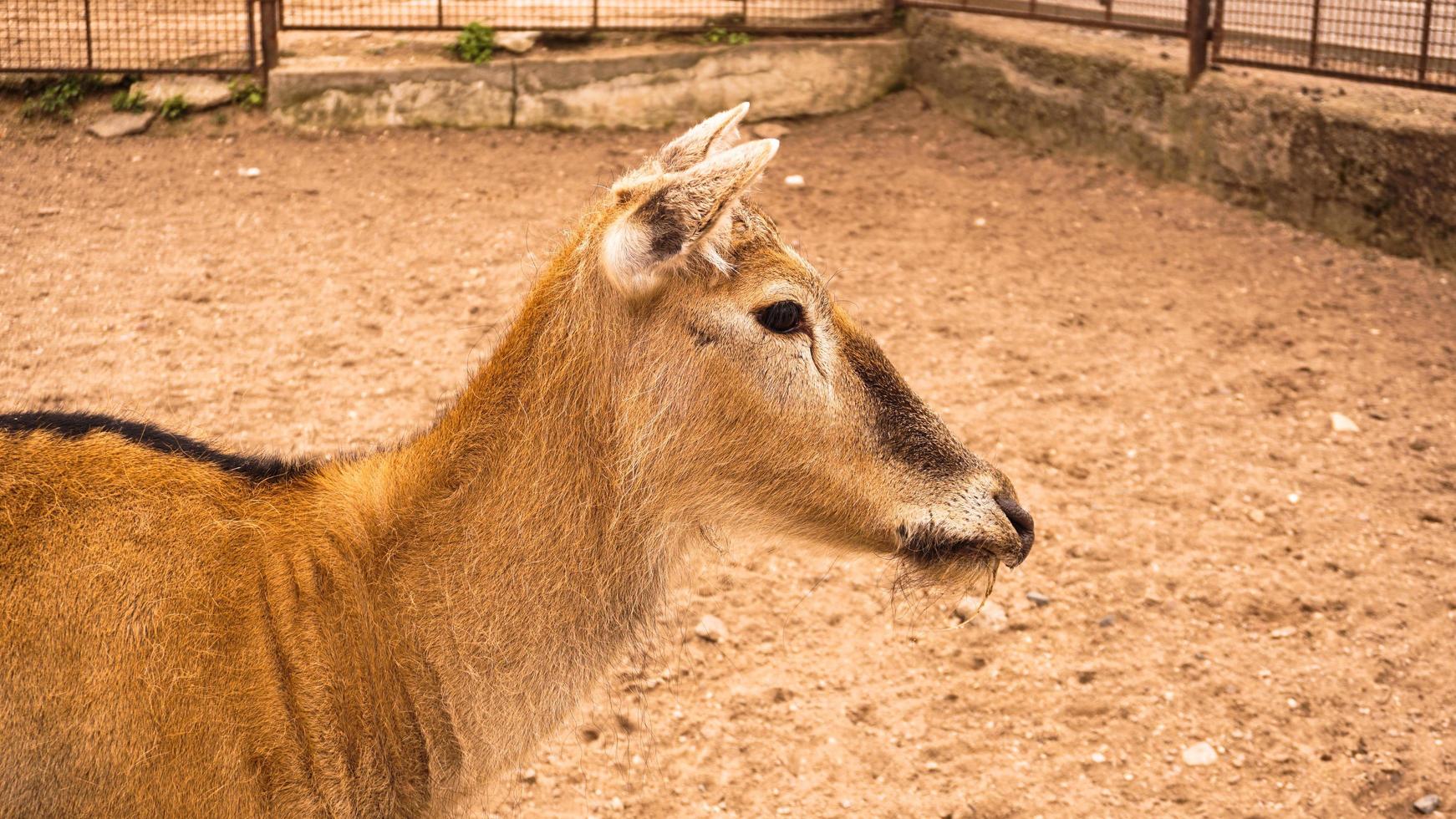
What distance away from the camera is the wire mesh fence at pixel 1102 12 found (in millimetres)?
8859

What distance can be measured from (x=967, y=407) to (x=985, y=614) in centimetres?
151

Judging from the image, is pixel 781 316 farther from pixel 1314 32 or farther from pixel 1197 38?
pixel 1197 38

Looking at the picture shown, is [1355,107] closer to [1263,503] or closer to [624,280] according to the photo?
[1263,503]

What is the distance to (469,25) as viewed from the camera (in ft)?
31.1

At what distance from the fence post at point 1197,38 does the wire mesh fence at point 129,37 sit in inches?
232

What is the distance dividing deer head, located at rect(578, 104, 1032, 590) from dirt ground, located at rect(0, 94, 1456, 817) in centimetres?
27

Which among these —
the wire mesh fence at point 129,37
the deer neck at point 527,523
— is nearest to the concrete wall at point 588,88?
the wire mesh fence at point 129,37

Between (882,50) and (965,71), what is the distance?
2.22 feet

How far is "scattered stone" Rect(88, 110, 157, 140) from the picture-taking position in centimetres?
910

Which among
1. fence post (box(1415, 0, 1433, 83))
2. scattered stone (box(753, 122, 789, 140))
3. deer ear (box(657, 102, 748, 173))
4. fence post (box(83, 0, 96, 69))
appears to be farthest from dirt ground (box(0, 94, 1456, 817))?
fence post (box(1415, 0, 1433, 83))

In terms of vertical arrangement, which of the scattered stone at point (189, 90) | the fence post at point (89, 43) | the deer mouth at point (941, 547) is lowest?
the deer mouth at point (941, 547)

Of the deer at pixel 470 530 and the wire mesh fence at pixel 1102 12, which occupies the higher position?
the wire mesh fence at pixel 1102 12

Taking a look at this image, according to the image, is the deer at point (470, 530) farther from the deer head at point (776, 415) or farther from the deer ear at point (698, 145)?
the deer ear at point (698, 145)

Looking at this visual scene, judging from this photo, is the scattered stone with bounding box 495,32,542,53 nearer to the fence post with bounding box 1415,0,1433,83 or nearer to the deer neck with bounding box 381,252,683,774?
the fence post with bounding box 1415,0,1433,83
